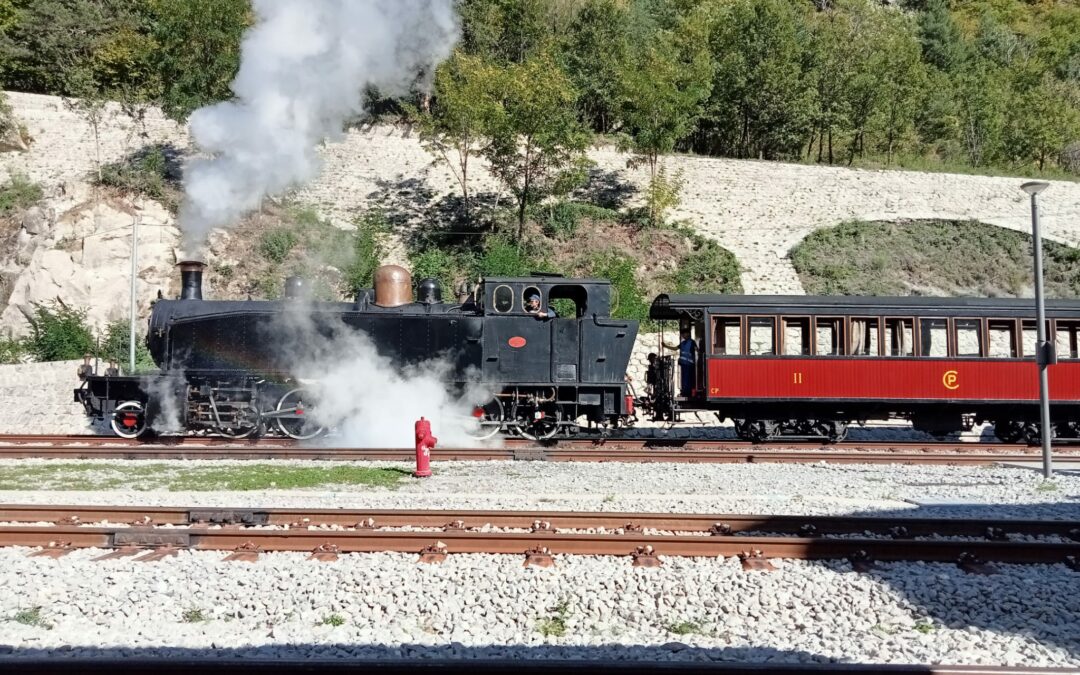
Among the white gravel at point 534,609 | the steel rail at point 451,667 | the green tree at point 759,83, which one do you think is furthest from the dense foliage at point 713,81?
the steel rail at point 451,667

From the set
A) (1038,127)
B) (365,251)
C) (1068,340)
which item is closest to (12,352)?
(365,251)

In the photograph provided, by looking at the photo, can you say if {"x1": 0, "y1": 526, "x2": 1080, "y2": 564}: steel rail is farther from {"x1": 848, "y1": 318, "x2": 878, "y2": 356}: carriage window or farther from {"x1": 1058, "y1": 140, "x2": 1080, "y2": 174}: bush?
{"x1": 1058, "y1": 140, "x2": 1080, "y2": 174}: bush

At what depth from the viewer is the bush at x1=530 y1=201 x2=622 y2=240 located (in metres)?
31.0

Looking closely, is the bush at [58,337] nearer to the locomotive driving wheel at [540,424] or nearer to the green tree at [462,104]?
the green tree at [462,104]

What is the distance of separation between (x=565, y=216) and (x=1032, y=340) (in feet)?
61.6

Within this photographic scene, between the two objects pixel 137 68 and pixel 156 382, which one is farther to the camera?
pixel 137 68

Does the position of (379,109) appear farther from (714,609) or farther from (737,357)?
(714,609)

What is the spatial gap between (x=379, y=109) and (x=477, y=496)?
112ft

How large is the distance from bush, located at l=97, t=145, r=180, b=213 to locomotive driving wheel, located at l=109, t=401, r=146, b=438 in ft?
55.7

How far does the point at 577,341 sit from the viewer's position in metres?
14.3

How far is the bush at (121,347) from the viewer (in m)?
23.7

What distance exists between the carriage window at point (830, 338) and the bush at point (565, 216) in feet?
54.6

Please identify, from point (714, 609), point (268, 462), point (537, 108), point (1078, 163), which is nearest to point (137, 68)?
point (537, 108)

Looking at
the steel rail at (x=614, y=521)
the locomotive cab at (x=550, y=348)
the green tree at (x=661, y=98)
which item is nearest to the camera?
the steel rail at (x=614, y=521)
